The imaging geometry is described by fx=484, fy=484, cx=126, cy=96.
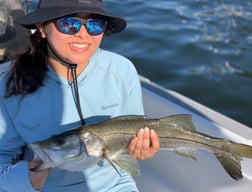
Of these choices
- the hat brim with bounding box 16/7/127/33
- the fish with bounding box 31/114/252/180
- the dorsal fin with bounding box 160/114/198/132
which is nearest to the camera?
the fish with bounding box 31/114/252/180

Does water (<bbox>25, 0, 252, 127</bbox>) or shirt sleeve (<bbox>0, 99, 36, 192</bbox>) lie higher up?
shirt sleeve (<bbox>0, 99, 36, 192</bbox>)

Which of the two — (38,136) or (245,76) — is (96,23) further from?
(245,76)

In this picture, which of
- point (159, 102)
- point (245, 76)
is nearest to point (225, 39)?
point (245, 76)

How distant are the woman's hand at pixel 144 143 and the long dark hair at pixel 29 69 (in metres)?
0.53

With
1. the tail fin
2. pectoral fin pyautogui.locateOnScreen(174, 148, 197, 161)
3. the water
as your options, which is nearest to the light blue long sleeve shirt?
pectoral fin pyautogui.locateOnScreen(174, 148, 197, 161)

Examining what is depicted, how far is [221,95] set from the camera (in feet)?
18.8

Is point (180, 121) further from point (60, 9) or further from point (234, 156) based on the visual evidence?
point (60, 9)

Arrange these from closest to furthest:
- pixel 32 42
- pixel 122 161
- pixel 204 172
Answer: pixel 122 161 → pixel 32 42 → pixel 204 172

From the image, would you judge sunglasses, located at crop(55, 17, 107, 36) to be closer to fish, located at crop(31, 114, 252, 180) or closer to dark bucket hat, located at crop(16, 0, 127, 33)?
dark bucket hat, located at crop(16, 0, 127, 33)

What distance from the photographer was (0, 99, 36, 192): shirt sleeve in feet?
7.06

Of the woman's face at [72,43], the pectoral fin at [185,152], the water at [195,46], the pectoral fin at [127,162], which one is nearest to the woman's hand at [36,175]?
the pectoral fin at [127,162]

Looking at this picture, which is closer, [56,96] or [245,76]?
[56,96]

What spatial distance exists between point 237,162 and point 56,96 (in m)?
0.91

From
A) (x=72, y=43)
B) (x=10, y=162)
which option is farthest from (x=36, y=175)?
(x=72, y=43)
